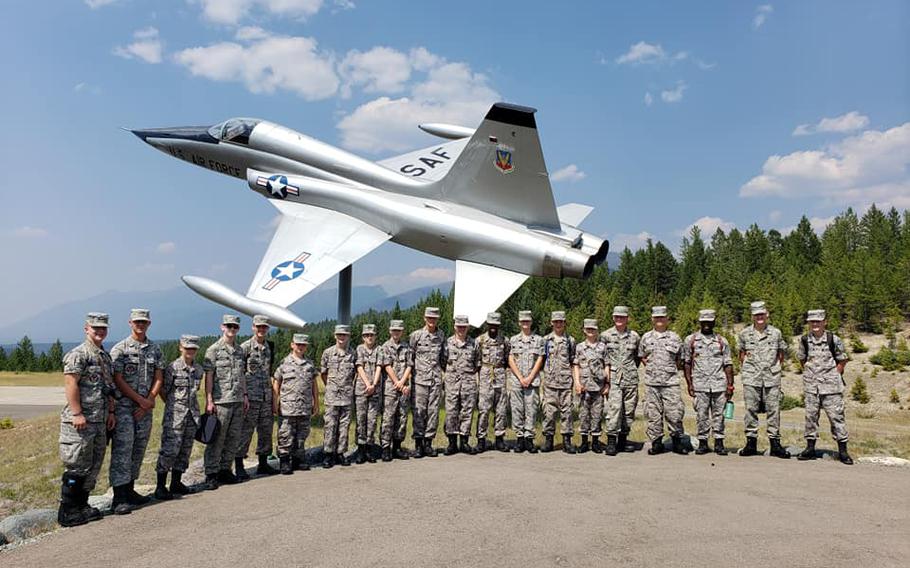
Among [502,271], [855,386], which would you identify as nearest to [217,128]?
[502,271]

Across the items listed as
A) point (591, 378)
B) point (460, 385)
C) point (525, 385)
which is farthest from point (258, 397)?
point (591, 378)

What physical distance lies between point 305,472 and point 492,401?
3.16 metres

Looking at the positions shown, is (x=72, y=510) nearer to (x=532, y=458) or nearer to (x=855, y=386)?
(x=532, y=458)

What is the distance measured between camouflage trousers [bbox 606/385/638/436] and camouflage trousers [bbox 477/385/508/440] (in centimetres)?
173

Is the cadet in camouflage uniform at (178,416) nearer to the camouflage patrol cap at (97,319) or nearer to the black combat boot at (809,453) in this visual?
the camouflage patrol cap at (97,319)

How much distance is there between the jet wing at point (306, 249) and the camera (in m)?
10.5

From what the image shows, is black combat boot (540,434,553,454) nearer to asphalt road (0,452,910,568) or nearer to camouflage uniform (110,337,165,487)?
asphalt road (0,452,910,568)

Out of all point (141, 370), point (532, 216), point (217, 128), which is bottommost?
point (141, 370)

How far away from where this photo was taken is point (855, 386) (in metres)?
28.1

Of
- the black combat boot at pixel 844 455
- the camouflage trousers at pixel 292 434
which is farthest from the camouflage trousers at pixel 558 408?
the black combat boot at pixel 844 455

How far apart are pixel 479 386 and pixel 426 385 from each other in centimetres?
94

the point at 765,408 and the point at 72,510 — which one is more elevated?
the point at 765,408

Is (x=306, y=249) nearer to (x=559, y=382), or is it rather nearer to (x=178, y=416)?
(x=178, y=416)

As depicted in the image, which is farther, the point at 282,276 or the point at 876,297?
the point at 876,297
